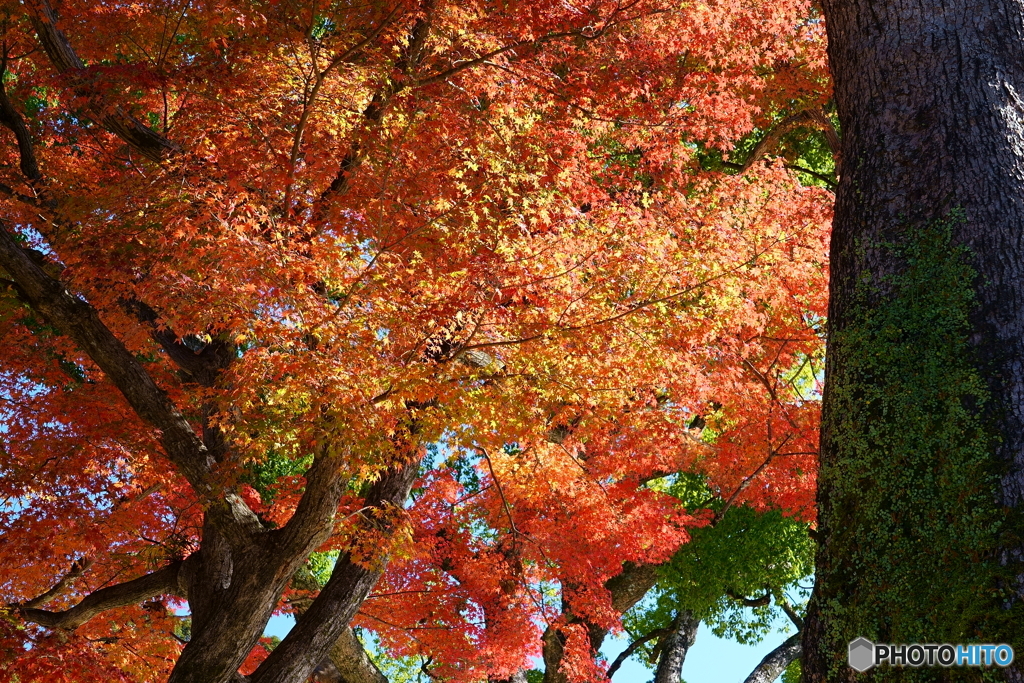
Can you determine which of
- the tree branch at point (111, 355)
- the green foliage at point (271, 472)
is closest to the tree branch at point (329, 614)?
the tree branch at point (111, 355)

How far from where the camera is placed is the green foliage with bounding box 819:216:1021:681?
4430 millimetres

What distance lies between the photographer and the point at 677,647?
15.7 metres

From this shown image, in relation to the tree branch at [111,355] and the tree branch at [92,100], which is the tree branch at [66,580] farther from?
the tree branch at [92,100]

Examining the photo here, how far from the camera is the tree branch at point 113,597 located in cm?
1040

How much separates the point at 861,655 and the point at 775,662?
1164cm

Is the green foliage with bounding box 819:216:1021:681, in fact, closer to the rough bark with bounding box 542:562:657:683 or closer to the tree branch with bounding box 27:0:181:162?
the tree branch with bounding box 27:0:181:162

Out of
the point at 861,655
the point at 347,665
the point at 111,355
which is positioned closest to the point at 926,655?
the point at 861,655

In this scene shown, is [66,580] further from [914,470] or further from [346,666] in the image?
[914,470]

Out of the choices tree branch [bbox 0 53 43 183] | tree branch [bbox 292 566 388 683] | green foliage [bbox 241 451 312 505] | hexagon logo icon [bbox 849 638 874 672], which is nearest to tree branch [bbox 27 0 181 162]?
tree branch [bbox 0 53 43 183]

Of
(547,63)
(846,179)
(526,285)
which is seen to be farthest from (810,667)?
(547,63)

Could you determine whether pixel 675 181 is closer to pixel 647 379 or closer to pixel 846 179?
pixel 647 379

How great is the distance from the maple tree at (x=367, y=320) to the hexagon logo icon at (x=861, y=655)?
4133 mm

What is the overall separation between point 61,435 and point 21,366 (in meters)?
1.65

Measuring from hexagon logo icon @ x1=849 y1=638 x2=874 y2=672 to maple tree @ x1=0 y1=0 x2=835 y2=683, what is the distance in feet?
13.6
